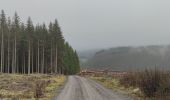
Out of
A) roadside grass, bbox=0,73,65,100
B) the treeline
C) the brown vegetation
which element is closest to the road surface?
roadside grass, bbox=0,73,65,100

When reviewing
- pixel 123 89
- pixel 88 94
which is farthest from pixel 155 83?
pixel 123 89

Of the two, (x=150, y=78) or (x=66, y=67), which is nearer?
A: (x=150, y=78)

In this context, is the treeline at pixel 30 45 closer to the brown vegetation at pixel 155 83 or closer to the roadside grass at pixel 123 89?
the roadside grass at pixel 123 89

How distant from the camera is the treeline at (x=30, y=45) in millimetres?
90938

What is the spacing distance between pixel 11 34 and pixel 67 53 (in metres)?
40.7

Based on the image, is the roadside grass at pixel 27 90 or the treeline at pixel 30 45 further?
the treeline at pixel 30 45

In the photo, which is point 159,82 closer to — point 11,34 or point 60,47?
point 11,34

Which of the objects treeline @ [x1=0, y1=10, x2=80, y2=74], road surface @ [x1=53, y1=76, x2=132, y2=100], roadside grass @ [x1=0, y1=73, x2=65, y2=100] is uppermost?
treeline @ [x1=0, y1=10, x2=80, y2=74]

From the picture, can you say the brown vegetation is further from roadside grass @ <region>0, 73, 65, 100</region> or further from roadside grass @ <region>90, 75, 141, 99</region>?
roadside grass @ <region>0, 73, 65, 100</region>

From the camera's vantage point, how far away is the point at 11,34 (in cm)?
9000

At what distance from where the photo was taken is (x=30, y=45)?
313 ft

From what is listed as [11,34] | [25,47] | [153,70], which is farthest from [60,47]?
[153,70]

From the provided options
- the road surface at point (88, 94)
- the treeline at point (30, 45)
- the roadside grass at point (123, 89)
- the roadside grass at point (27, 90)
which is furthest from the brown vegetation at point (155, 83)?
the treeline at point (30, 45)

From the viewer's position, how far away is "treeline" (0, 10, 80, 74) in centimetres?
9094
